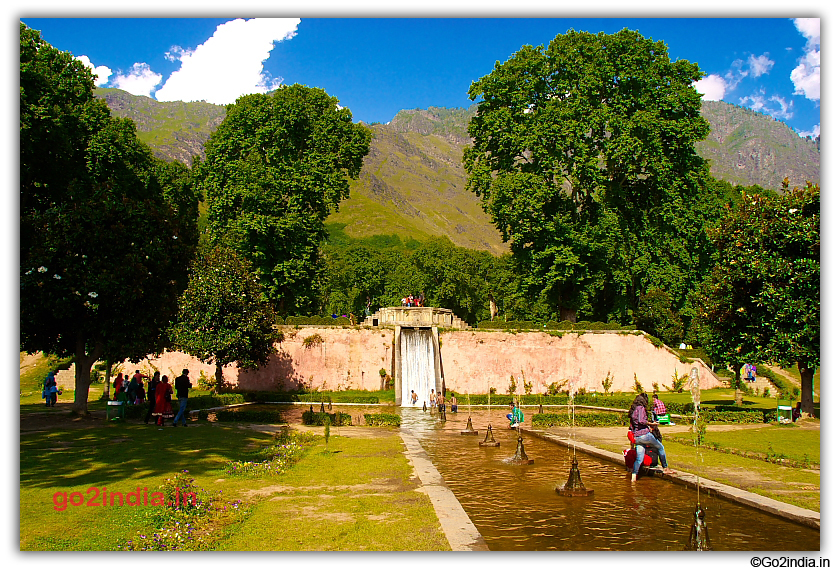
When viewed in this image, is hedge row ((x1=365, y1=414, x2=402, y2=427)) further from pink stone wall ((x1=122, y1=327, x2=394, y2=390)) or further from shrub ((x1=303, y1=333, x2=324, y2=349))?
shrub ((x1=303, y1=333, x2=324, y2=349))

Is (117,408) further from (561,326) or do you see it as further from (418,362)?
(561,326)

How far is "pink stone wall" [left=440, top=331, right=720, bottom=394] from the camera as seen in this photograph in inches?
1571

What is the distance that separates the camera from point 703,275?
38.8 meters

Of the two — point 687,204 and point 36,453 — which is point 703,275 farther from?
point 36,453

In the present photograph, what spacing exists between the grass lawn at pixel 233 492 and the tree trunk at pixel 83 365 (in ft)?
9.25

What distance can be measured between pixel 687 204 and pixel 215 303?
27.4 metres

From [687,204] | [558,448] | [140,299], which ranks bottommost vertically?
[558,448]

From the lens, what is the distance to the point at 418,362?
39969mm

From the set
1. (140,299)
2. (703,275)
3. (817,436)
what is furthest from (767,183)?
(140,299)

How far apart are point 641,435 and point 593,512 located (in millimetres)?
3366

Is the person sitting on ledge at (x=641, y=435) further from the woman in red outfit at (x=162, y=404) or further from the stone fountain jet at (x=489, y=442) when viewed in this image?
the woman in red outfit at (x=162, y=404)

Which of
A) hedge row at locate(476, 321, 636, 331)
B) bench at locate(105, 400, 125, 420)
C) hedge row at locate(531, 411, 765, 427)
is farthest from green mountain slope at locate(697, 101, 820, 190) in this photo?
bench at locate(105, 400, 125, 420)

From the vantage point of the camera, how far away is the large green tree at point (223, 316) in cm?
2798

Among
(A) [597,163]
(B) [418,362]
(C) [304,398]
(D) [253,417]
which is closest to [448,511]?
(D) [253,417]
